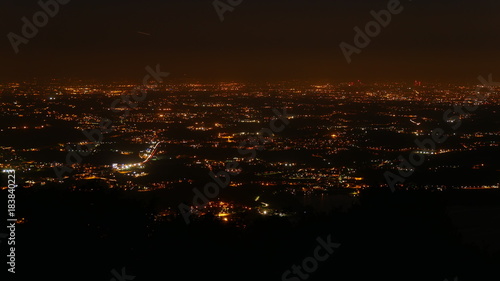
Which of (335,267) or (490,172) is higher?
(490,172)

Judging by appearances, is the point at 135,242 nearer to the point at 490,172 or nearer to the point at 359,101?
the point at 490,172

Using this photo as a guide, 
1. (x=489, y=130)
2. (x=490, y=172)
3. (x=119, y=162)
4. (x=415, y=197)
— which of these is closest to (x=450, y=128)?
(x=489, y=130)

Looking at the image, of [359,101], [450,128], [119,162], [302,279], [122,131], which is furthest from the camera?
[359,101]

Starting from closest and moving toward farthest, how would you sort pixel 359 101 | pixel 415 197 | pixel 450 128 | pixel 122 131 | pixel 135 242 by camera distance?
pixel 135 242 → pixel 415 197 → pixel 122 131 → pixel 450 128 → pixel 359 101

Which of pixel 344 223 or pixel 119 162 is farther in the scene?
pixel 119 162

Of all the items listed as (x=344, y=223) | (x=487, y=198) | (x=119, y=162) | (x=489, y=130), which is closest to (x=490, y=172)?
(x=487, y=198)

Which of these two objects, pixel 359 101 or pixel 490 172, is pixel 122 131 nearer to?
pixel 490 172

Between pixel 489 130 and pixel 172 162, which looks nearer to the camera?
pixel 172 162

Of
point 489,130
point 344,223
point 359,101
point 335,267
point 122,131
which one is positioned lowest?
point 335,267

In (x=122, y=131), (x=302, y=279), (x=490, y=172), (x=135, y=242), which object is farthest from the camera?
(x=122, y=131)
